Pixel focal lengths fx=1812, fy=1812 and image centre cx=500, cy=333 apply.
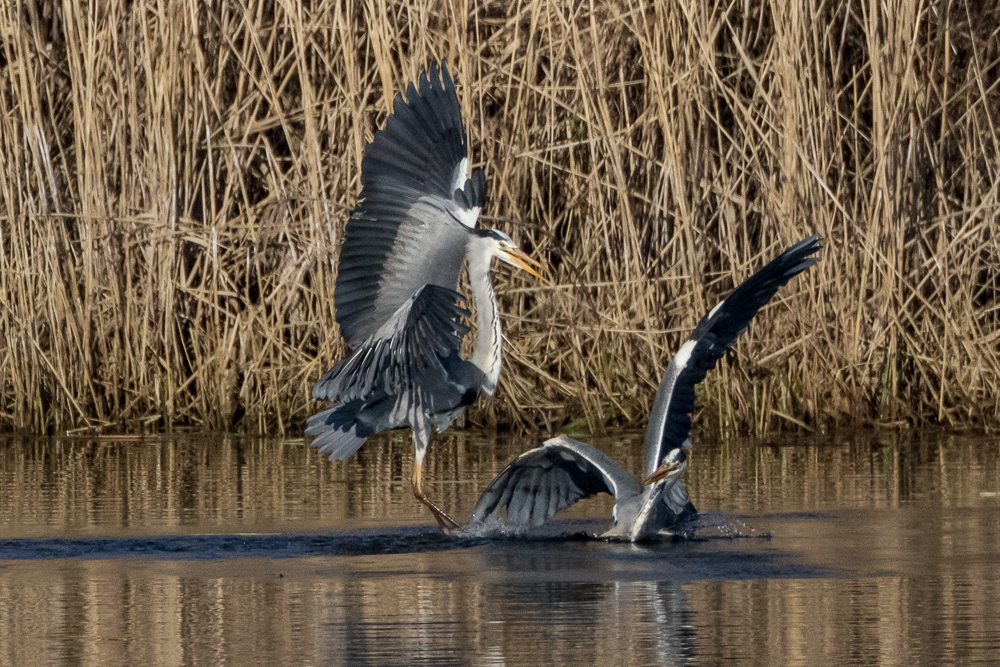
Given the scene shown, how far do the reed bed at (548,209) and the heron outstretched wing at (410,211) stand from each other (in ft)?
7.10

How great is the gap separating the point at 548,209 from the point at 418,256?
306 centimetres

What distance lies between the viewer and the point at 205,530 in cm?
641

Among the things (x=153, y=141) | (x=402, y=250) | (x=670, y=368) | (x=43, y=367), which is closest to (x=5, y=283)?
(x=43, y=367)

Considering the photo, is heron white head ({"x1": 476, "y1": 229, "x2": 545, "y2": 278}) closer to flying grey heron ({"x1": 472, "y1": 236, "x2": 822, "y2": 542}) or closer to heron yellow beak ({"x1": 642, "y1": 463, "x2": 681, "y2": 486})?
flying grey heron ({"x1": 472, "y1": 236, "x2": 822, "y2": 542})

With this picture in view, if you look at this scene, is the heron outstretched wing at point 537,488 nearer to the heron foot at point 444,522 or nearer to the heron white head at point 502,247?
the heron foot at point 444,522

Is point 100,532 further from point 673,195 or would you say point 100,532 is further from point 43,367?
point 673,195

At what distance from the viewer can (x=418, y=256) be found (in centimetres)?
714

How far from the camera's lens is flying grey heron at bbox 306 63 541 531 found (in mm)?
6977

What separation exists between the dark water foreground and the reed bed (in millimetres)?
841

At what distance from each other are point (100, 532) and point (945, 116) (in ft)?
18.1

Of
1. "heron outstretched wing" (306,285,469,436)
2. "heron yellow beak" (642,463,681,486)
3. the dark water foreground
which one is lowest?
the dark water foreground

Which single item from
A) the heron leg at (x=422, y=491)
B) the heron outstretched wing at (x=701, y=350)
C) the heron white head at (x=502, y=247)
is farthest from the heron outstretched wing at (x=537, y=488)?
the heron white head at (x=502, y=247)

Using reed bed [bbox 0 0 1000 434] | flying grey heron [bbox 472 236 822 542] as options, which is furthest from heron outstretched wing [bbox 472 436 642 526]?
reed bed [bbox 0 0 1000 434]

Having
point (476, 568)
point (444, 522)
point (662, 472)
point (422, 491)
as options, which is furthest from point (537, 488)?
point (476, 568)
